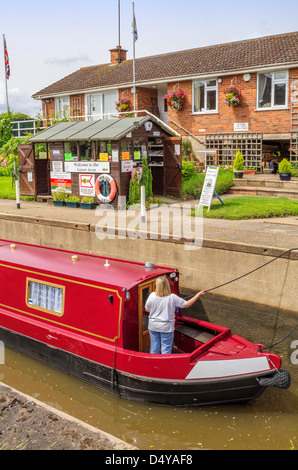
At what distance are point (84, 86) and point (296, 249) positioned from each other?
22.1 metres

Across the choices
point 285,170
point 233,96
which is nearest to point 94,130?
point 285,170

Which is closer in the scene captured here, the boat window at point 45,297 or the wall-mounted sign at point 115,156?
the boat window at point 45,297

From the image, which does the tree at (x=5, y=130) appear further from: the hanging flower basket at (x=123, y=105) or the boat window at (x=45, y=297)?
the boat window at (x=45, y=297)

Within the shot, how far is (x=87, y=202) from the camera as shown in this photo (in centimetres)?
1473

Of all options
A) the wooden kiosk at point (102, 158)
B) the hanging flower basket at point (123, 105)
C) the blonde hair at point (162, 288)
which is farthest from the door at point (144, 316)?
the hanging flower basket at point (123, 105)

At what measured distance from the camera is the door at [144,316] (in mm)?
7570

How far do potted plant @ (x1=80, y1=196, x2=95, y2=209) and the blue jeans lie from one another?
25.7ft

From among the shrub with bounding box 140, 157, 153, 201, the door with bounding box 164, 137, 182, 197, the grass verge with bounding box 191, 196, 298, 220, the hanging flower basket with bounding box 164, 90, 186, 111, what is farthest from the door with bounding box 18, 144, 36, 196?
the hanging flower basket with bounding box 164, 90, 186, 111

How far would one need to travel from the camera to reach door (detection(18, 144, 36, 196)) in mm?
16594

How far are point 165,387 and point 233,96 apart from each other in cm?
1632

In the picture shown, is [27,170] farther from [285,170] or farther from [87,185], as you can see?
[285,170]

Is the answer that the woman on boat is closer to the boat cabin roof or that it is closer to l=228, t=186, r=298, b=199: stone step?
the boat cabin roof

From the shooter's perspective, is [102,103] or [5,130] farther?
[5,130]

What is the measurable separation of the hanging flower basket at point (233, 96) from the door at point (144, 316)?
15016 mm
